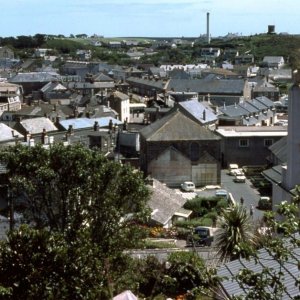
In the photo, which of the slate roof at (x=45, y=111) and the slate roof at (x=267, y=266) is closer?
the slate roof at (x=267, y=266)

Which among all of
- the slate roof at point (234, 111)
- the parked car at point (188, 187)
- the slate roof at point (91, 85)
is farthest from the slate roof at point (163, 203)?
the slate roof at point (91, 85)

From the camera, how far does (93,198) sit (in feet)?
56.5

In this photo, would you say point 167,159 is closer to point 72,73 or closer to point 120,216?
point 120,216

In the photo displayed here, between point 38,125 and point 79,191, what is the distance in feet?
92.7

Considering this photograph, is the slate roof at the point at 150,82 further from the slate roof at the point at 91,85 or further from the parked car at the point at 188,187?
the parked car at the point at 188,187

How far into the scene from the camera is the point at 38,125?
44.9 meters

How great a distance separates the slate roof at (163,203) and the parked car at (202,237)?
5.68 feet

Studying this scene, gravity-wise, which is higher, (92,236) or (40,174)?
(40,174)

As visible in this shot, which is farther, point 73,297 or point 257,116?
point 257,116

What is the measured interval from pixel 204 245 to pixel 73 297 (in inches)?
458

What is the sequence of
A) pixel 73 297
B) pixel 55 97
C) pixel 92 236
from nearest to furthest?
pixel 73 297 → pixel 92 236 → pixel 55 97

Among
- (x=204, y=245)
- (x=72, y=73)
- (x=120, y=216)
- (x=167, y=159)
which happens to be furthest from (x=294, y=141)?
(x=72, y=73)

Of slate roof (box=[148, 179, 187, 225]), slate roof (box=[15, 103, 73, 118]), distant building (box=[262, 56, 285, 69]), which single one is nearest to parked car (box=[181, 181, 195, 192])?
slate roof (box=[148, 179, 187, 225])

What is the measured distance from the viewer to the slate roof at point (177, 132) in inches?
1441
